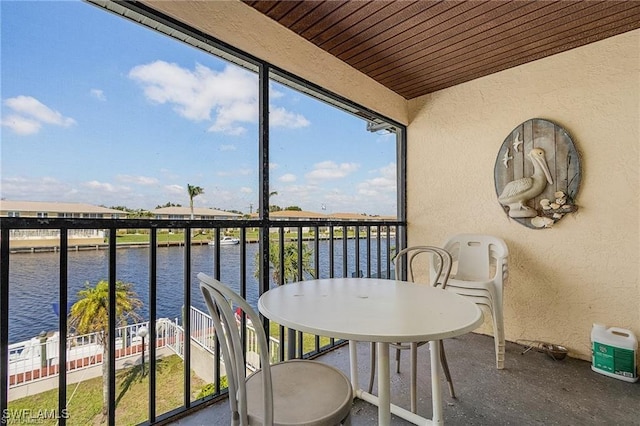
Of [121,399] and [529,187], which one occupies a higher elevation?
[529,187]

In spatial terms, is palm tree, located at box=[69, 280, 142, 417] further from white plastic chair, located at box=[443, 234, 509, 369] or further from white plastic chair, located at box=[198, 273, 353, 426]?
white plastic chair, located at box=[443, 234, 509, 369]

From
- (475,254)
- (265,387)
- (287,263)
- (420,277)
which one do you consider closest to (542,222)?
(475,254)

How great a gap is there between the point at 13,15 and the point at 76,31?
0.71 feet

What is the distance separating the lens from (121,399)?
171cm

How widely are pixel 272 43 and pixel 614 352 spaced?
3245 millimetres

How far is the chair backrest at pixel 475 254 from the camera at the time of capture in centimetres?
272

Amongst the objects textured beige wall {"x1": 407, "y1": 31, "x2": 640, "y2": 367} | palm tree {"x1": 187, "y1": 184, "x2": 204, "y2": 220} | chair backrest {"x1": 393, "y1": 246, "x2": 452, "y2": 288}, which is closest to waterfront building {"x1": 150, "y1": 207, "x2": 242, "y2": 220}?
palm tree {"x1": 187, "y1": 184, "x2": 204, "y2": 220}

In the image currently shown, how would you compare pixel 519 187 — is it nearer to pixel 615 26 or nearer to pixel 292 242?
pixel 615 26

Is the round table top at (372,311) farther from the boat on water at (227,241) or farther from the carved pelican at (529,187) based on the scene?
the carved pelican at (529,187)

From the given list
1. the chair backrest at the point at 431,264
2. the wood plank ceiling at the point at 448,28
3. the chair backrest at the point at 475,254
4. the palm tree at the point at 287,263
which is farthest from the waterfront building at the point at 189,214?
the chair backrest at the point at 475,254

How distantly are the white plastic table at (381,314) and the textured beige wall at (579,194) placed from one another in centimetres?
173

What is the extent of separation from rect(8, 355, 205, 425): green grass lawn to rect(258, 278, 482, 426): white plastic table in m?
1.00

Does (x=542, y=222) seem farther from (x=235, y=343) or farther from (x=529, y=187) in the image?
(x=235, y=343)

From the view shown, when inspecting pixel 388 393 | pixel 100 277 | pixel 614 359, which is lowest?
pixel 614 359
